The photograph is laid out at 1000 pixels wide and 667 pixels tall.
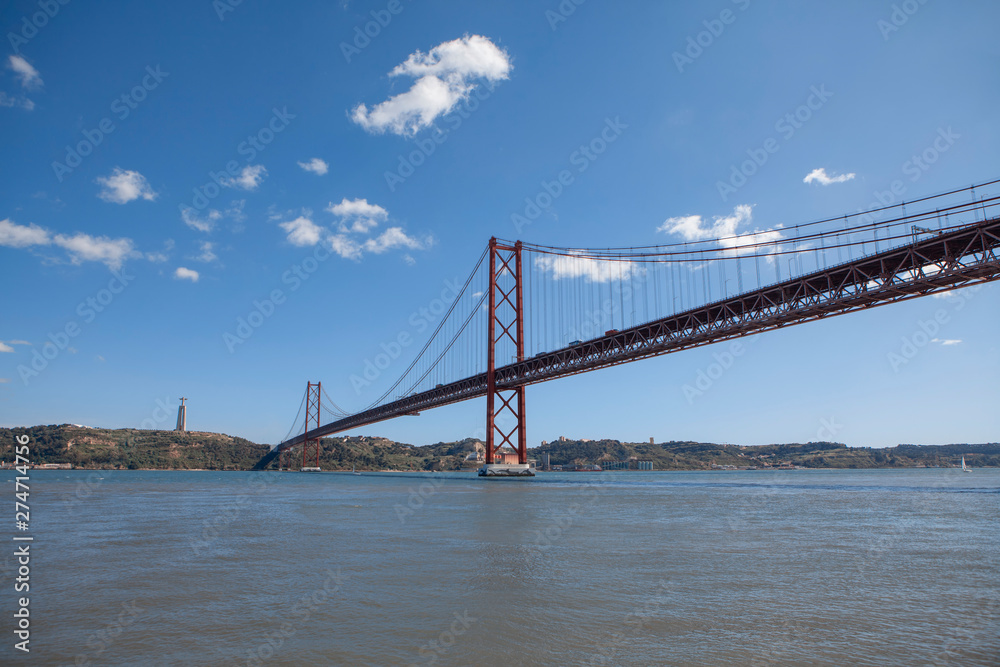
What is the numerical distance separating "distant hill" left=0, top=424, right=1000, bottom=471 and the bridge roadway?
71.7 meters

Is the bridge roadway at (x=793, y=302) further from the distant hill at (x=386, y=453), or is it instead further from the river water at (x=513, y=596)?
the distant hill at (x=386, y=453)

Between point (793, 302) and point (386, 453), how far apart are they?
428ft

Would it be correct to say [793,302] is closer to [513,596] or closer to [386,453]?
[513,596]

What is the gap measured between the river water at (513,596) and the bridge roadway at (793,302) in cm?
1745

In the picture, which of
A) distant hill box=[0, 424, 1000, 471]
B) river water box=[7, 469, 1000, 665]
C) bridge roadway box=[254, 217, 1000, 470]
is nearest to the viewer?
river water box=[7, 469, 1000, 665]

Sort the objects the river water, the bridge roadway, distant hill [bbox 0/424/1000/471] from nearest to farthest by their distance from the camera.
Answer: the river water, the bridge roadway, distant hill [bbox 0/424/1000/471]

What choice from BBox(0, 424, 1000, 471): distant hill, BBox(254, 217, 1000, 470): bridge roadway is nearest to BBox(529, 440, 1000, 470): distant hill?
BBox(0, 424, 1000, 471): distant hill

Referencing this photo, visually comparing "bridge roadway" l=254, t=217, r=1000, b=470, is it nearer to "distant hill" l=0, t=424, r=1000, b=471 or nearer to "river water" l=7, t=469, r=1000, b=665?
"river water" l=7, t=469, r=1000, b=665

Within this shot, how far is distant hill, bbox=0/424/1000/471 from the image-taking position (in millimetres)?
122938

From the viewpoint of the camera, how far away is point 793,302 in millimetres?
35281

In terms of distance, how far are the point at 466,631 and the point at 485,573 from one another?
3.11 metres

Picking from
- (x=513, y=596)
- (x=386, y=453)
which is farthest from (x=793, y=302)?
(x=386, y=453)

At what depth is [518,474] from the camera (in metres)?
54.6

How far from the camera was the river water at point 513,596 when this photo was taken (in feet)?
19.2
